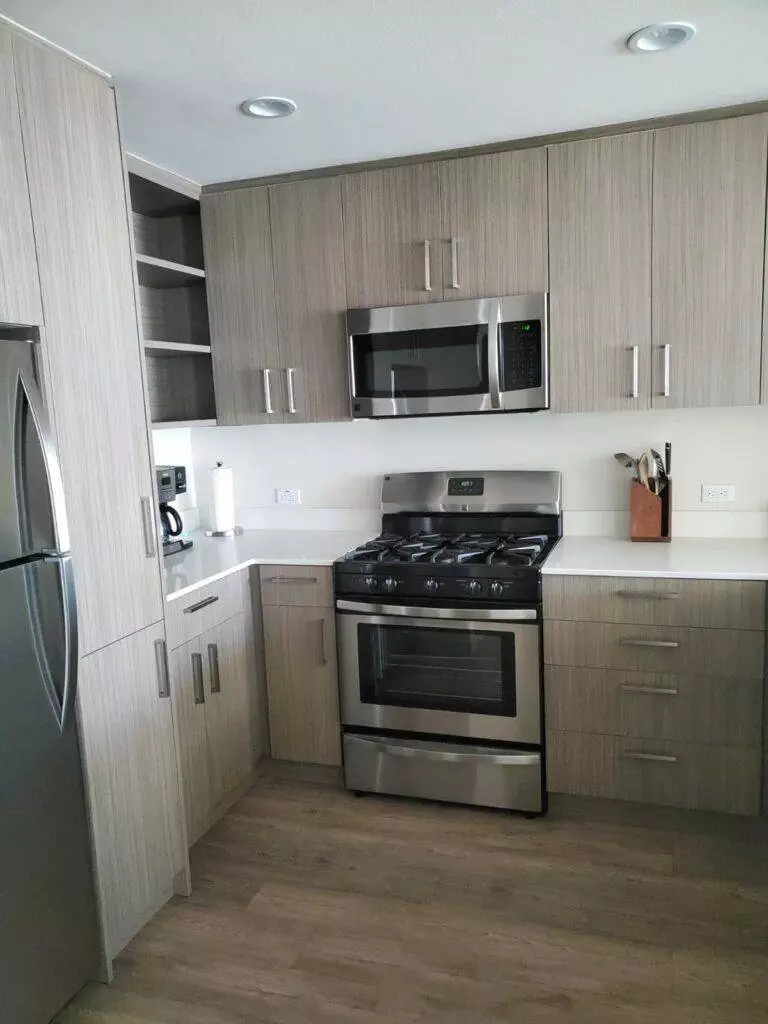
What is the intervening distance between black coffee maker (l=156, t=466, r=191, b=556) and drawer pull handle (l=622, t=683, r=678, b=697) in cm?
183

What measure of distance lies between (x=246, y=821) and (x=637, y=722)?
148 centimetres

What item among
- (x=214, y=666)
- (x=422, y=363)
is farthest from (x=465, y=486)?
→ (x=214, y=666)

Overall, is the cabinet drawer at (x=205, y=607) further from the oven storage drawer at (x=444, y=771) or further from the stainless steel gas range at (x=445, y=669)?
the oven storage drawer at (x=444, y=771)

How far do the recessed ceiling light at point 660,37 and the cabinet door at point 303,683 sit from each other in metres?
2.07

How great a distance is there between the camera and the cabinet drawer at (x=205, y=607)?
257cm

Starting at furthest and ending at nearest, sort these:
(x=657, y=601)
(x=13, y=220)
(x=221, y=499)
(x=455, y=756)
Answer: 1. (x=221, y=499)
2. (x=455, y=756)
3. (x=657, y=601)
4. (x=13, y=220)

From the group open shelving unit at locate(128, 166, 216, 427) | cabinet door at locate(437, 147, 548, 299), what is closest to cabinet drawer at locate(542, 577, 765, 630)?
cabinet door at locate(437, 147, 548, 299)

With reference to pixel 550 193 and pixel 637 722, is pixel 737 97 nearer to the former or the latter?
pixel 550 193

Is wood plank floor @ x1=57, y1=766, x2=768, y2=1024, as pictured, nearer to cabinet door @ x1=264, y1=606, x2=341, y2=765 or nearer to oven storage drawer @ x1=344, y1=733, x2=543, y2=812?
oven storage drawer @ x1=344, y1=733, x2=543, y2=812

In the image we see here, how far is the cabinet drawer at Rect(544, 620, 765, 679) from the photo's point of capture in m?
2.53

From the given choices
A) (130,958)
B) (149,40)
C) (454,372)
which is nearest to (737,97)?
(454,372)

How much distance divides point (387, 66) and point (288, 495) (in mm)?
1944

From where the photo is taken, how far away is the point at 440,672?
9.39ft

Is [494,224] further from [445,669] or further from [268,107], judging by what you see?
[445,669]
